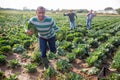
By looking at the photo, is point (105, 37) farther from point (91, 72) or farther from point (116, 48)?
point (91, 72)

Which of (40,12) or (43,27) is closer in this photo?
(40,12)

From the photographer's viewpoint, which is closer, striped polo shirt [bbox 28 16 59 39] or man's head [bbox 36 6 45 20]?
man's head [bbox 36 6 45 20]

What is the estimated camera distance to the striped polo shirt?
21.9 ft

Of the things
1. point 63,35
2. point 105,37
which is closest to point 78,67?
point 63,35

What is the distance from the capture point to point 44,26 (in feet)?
22.1

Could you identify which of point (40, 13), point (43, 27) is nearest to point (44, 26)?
point (43, 27)

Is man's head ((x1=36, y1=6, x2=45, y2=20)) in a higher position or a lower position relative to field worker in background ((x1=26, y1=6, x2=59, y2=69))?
higher

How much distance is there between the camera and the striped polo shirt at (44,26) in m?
6.68

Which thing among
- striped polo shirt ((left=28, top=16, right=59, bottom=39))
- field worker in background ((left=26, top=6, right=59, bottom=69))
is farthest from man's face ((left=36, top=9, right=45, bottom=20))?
striped polo shirt ((left=28, top=16, right=59, bottom=39))

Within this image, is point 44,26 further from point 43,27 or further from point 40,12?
point 40,12

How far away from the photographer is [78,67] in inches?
324

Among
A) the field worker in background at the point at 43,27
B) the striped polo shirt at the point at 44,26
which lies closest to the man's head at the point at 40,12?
the field worker in background at the point at 43,27

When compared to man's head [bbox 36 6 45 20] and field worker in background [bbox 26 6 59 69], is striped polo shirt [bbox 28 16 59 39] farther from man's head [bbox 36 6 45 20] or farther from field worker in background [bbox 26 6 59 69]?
man's head [bbox 36 6 45 20]

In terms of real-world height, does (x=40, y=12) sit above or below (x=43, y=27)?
above
